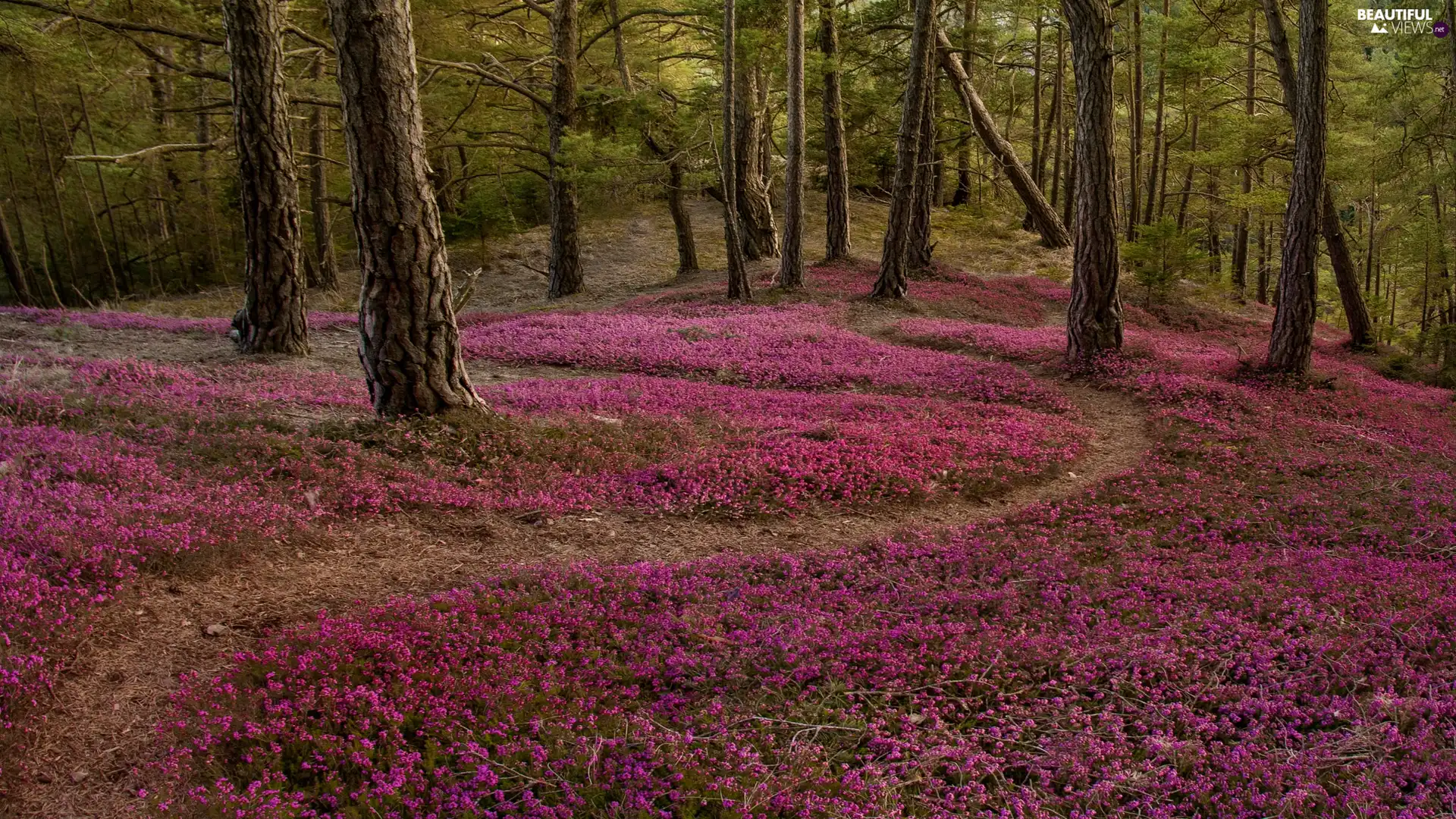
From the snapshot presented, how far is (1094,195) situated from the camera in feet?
46.1

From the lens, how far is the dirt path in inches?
154

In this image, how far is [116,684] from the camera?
14.7 feet

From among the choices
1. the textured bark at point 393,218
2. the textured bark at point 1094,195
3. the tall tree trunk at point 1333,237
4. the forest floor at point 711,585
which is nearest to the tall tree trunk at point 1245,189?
the tall tree trunk at point 1333,237

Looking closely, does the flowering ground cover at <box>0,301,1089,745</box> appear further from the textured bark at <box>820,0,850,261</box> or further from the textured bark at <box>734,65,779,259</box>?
the textured bark at <box>734,65,779,259</box>

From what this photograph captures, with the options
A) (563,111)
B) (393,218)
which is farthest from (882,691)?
(563,111)

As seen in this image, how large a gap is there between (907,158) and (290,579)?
693 inches

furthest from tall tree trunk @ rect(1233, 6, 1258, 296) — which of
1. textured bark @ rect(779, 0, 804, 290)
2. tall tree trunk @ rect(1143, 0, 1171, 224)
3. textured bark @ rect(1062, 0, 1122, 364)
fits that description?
textured bark @ rect(1062, 0, 1122, 364)

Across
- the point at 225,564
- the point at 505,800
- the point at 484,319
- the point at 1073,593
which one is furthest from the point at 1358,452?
the point at 484,319

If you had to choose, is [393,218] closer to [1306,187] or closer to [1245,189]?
[1306,187]

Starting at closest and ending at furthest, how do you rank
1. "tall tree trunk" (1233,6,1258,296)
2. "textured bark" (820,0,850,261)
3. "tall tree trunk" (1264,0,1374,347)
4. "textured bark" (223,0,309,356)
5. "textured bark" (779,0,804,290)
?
"textured bark" (223,0,309,356)
"tall tree trunk" (1264,0,1374,347)
"textured bark" (779,0,804,290)
"textured bark" (820,0,850,261)
"tall tree trunk" (1233,6,1258,296)

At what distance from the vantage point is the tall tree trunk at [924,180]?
21.3m

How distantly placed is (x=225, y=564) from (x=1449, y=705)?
7750 mm

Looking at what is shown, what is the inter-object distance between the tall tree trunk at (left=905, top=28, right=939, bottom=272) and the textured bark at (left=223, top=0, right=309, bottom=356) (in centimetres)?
1392

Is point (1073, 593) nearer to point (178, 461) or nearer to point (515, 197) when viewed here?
point (178, 461)
